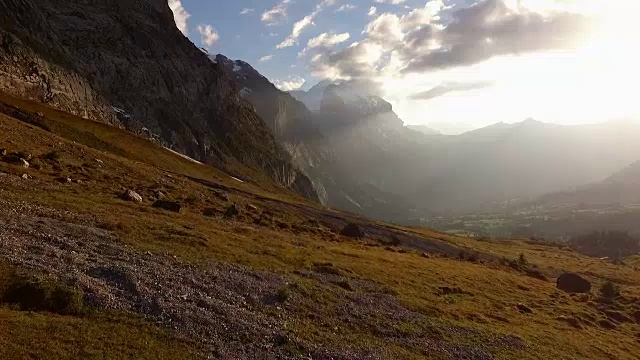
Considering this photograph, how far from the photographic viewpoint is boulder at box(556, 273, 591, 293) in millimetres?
78938

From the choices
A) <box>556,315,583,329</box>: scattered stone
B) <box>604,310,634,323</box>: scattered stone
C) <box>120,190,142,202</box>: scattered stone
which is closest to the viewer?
<box>556,315,583,329</box>: scattered stone

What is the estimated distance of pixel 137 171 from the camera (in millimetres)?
72250

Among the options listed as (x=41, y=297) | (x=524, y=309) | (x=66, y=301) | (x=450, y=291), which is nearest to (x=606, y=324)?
(x=524, y=309)

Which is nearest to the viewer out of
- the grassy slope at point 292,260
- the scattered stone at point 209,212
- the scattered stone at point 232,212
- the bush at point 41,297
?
the bush at point 41,297

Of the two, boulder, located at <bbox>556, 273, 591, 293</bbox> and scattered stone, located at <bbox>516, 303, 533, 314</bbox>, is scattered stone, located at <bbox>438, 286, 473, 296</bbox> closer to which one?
scattered stone, located at <bbox>516, 303, 533, 314</bbox>

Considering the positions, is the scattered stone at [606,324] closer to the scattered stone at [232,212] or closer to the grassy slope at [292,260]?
the grassy slope at [292,260]

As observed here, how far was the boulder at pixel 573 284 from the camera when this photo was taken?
259 ft

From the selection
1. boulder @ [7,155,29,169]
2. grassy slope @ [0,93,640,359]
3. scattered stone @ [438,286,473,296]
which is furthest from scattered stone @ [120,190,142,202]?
scattered stone @ [438,286,473,296]

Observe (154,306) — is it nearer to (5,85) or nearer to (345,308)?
(345,308)

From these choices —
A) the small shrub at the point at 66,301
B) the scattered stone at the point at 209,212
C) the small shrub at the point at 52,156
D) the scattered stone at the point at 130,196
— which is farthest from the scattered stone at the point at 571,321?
the small shrub at the point at 52,156

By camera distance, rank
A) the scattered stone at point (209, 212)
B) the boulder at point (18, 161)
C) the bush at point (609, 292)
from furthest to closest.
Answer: the bush at point (609, 292)
the scattered stone at point (209, 212)
the boulder at point (18, 161)

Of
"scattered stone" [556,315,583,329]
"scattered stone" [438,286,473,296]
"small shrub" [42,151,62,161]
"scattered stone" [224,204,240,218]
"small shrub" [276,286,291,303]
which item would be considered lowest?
"scattered stone" [556,315,583,329]

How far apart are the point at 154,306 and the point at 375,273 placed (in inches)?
1193

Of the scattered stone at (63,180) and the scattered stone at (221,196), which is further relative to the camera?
the scattered stone at (221,196)
